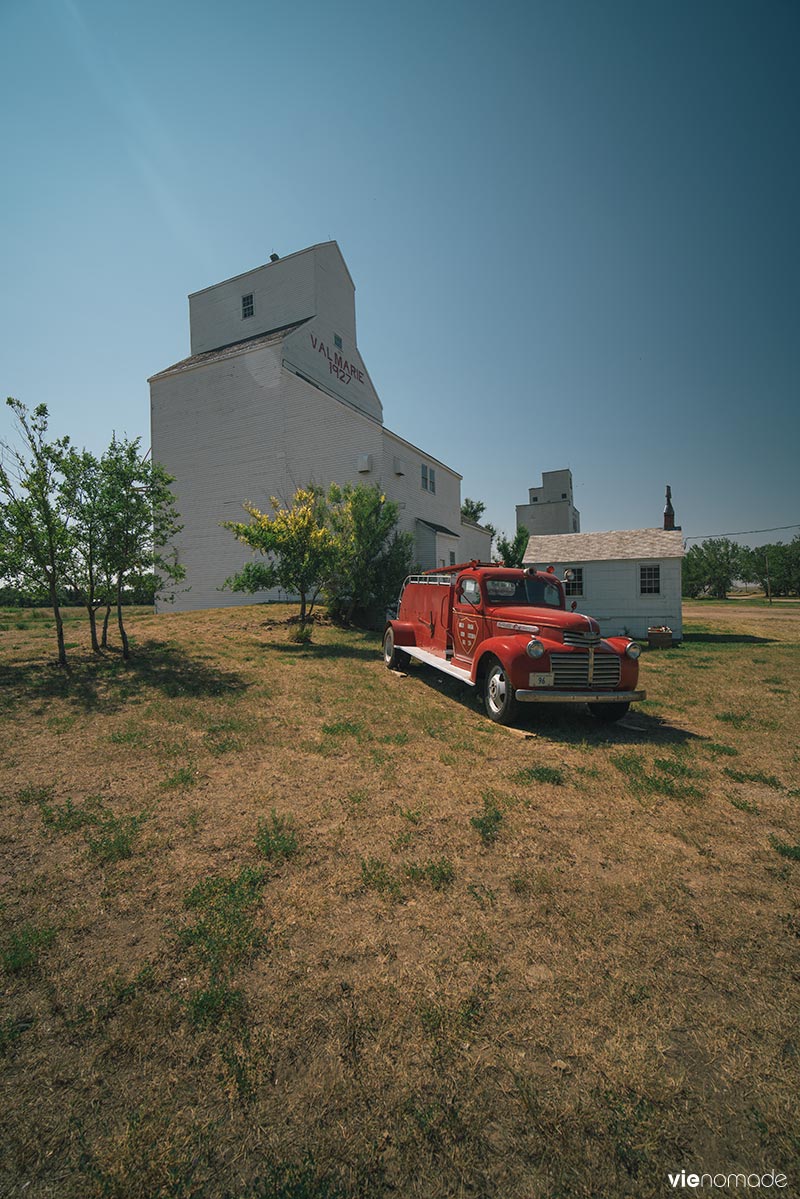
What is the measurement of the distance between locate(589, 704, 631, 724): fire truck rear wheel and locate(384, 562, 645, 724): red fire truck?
0.01 metres

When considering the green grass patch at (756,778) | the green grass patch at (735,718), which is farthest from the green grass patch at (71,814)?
the green grass patch at (735,718)

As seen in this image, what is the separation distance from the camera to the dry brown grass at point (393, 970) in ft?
5.64

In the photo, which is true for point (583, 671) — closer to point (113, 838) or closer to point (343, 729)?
point (343, 729)

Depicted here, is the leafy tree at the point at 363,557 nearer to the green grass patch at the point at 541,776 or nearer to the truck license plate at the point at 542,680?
the truck license plate at the point at 542,680

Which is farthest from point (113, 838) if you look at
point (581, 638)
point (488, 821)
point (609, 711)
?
point (609, 711)

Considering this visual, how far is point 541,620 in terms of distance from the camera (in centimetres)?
702

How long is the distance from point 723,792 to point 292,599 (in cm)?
1835

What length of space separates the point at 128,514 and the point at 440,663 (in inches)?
276

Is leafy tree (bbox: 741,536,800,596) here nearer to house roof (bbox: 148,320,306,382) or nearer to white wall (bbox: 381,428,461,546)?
white wall (bbox: 381,428,461,546)

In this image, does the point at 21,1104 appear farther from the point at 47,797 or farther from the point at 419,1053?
the point at 47,797

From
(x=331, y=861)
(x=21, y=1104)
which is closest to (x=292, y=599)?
(x=331, y=861)

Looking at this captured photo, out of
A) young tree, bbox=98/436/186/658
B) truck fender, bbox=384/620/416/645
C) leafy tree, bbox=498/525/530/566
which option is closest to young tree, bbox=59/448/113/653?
young tree, bbox=98/436/186/658

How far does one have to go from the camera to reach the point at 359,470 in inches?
834

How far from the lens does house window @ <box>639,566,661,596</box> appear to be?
21.9m
